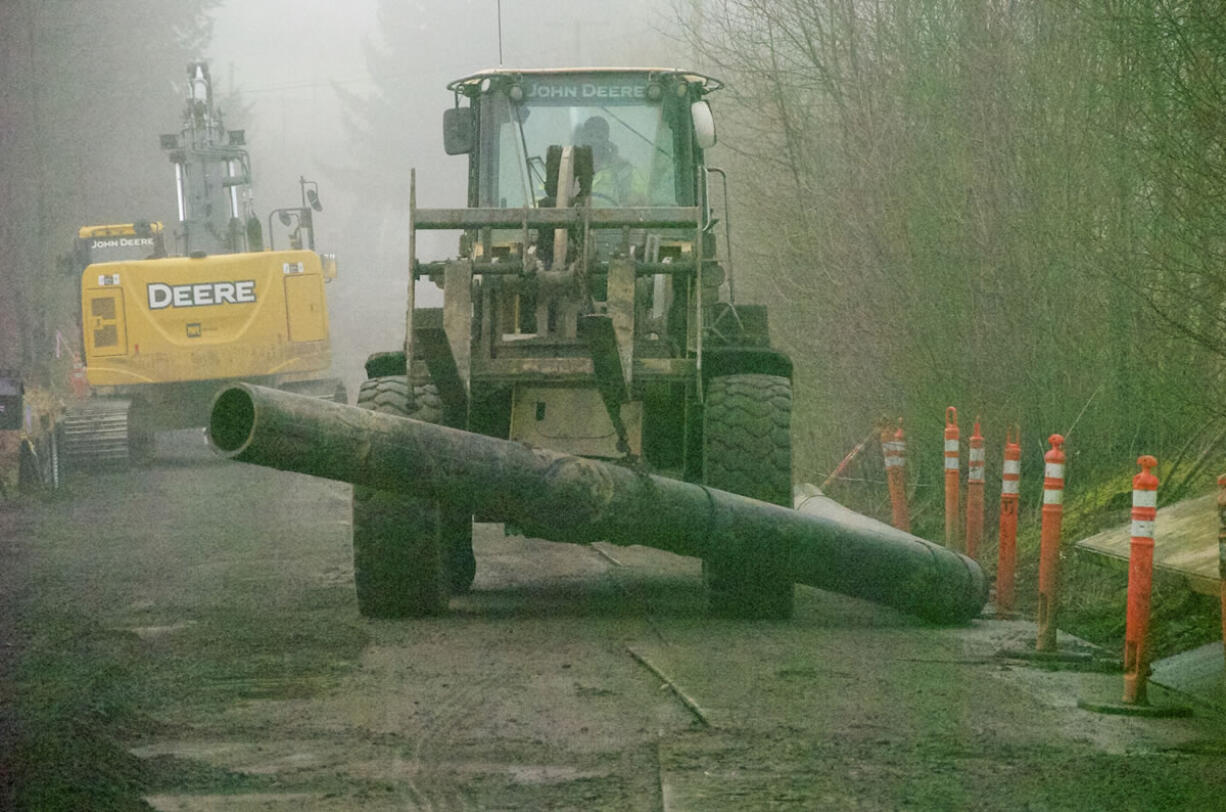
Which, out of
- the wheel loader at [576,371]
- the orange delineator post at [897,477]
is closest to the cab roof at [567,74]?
the wheel loader at [576,371]

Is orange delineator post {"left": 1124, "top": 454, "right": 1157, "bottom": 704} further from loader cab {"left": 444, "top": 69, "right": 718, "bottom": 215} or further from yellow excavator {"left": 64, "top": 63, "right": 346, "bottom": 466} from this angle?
yellow excavator {"left": 64, "top": 63, "right": 346, "bottom": 466}

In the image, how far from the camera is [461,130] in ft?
37.2

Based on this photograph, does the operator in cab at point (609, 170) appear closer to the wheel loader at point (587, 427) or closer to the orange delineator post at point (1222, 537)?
the wheel loader at point (587, 427)

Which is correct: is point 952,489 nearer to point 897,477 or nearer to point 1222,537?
point 897,477

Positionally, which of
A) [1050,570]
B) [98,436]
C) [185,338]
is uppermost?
[185,338]

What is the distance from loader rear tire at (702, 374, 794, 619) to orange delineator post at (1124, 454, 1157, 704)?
7.40 ft

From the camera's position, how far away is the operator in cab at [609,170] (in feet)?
36.1

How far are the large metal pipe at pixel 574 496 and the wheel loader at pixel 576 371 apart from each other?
0.23m

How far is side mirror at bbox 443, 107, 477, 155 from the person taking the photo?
11305 millimetres

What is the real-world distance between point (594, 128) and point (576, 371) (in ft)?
8.41

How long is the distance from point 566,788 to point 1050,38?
874cm

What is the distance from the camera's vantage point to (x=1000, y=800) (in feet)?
18.6

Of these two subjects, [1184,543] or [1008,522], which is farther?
[1008,522]

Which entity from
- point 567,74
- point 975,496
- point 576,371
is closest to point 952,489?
point 975,496
